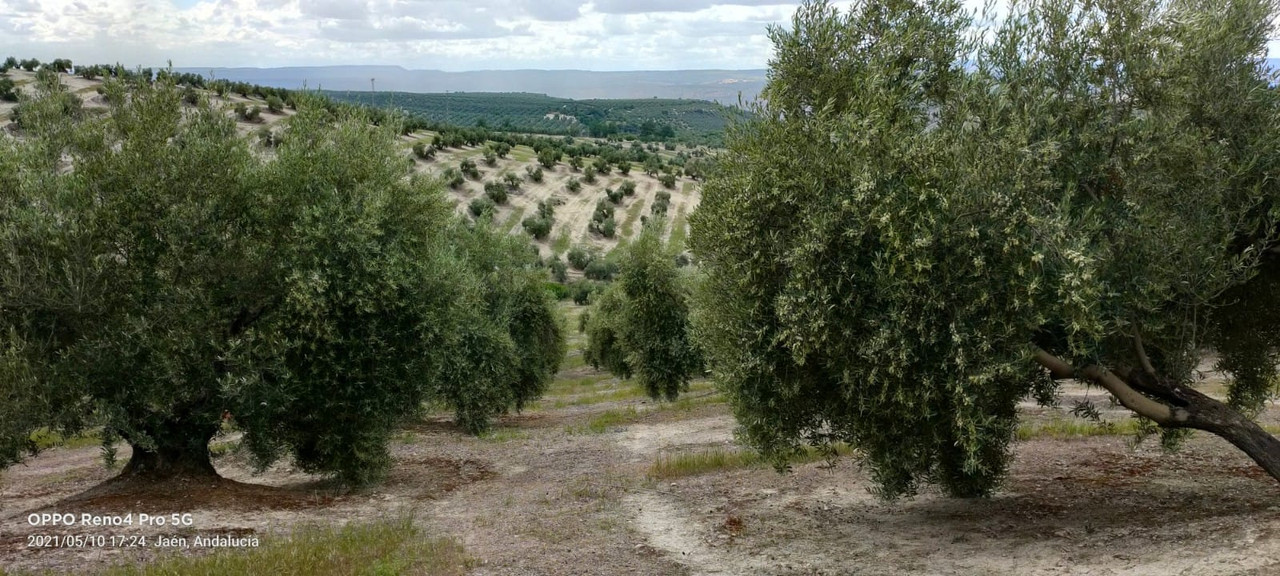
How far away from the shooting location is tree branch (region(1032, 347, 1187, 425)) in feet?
43.5

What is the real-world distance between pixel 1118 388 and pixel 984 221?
375cm

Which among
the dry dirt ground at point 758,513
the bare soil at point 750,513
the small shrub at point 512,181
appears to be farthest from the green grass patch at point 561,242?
the dry dirt ground at point 758,513

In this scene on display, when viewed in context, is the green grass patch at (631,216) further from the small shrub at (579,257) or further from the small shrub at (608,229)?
the small shrub at (579,257)

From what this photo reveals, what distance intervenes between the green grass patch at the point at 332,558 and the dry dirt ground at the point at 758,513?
0.71m

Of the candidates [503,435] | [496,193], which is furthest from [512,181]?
[503,435]

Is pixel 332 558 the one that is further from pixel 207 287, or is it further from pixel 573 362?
pixel 573 362

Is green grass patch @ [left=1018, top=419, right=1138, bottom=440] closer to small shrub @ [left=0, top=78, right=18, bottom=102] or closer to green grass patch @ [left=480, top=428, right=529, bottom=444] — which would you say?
green grass patch @ [left=480, top=428, right=529, bottom=444]

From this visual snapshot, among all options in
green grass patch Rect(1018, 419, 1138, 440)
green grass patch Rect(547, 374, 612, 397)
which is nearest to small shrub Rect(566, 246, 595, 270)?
green grass patch Rect(547, 374, 612, 397)

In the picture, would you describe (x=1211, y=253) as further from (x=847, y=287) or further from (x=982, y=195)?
(x=847, y=287)

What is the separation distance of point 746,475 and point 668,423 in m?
14.0

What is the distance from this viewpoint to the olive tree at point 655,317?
1574 inches

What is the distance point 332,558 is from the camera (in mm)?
13609

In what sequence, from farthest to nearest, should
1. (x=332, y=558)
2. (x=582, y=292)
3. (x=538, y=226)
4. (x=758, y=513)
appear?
(x=538, y=226) < (x=582, y=292) < (x=758, y=513) < (x=332, y=558)

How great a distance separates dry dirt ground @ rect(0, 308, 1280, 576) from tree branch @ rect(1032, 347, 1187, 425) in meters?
1.78
